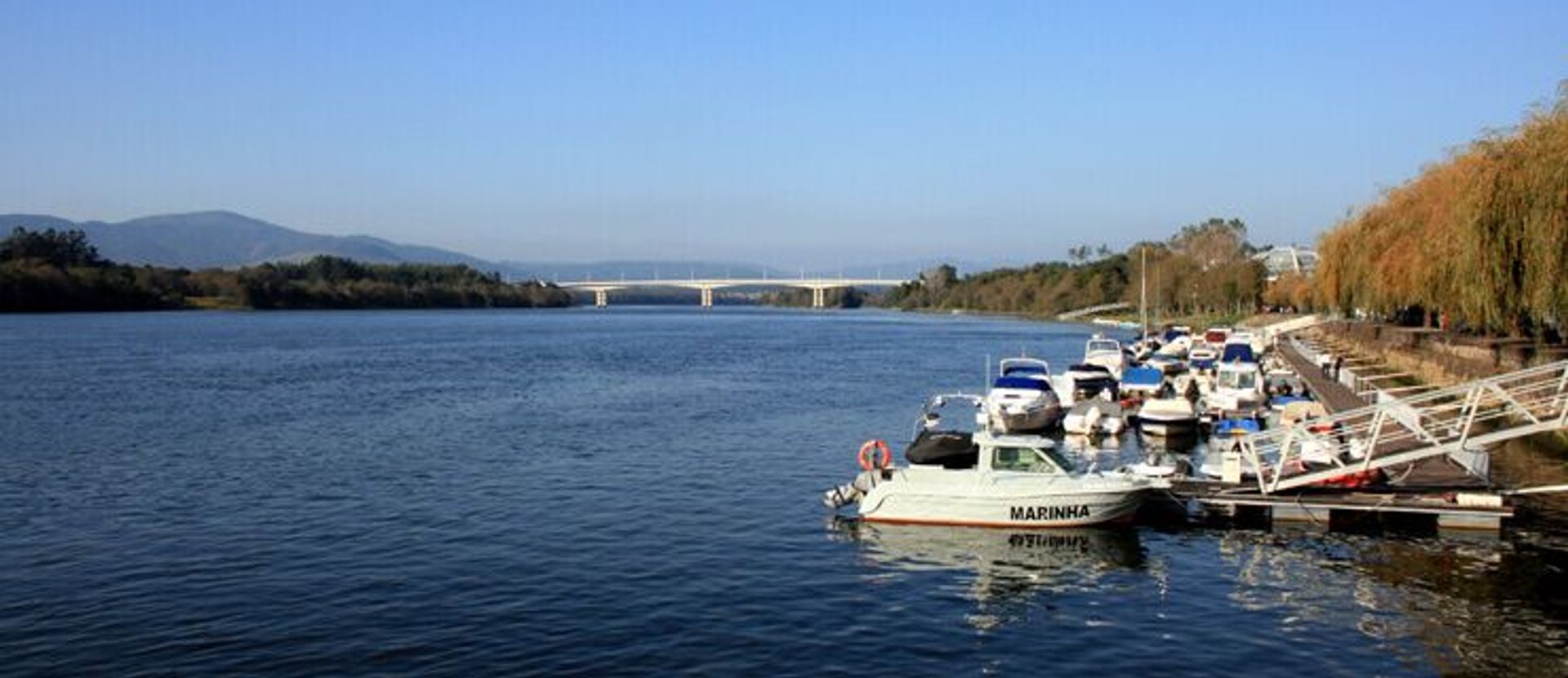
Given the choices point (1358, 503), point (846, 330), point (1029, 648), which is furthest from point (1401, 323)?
point (846, 330)

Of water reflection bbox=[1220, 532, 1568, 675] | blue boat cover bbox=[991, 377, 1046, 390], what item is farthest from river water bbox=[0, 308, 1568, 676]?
blue boat cover bbox=[991, 377, 1046, 390]

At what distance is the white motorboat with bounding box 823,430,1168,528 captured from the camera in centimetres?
2662

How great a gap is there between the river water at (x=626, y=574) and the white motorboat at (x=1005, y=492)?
1.40 feet

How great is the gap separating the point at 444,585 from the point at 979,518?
11.4 metres

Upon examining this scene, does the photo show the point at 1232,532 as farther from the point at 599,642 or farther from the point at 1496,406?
the point at 1496,406

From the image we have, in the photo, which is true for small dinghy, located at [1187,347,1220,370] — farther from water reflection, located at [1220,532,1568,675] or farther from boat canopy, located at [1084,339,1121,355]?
water reflection, located at [1220,532,1568,675]

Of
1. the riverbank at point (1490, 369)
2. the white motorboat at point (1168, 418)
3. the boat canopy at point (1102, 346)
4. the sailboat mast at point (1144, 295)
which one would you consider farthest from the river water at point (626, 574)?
the sailboat mast at point (1144, 295)

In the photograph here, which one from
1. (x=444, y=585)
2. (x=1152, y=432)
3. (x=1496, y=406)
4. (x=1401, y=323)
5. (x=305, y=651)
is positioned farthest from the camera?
(x=1401, y=323)

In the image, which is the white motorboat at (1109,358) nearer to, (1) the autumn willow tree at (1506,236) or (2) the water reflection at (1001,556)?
(1) the autumn willow tree at (1506,236)

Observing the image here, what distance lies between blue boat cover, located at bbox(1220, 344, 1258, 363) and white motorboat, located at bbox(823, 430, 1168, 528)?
125 feet

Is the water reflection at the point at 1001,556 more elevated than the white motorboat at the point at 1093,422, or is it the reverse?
the white motorboat at the point at 1093,422

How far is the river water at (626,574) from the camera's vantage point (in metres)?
18.1

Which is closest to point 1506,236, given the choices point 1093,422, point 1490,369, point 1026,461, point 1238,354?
point 1490,369

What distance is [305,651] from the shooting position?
58.9 feet
